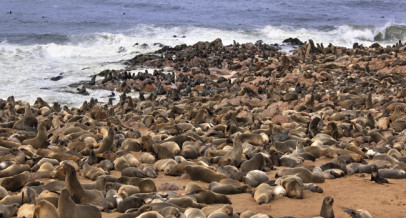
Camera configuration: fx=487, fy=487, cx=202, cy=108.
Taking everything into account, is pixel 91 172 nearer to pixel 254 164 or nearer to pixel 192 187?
pixel 192 187

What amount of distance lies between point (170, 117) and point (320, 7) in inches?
1664

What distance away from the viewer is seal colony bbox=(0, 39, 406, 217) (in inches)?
215

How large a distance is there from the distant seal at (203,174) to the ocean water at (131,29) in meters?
10.5

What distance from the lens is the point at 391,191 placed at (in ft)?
20.6

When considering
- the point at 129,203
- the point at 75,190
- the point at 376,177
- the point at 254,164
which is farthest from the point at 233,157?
the point at 75,190

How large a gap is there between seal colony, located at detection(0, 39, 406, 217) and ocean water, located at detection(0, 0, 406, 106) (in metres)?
5.94

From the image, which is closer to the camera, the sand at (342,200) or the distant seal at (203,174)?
the sand at (342,200)

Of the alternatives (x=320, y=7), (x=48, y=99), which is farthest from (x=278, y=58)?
(x=320, y=7)

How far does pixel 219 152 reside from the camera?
26.5 feet

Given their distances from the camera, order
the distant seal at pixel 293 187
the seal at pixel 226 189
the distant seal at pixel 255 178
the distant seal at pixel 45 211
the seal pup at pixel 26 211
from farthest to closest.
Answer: the distant seal at pixel 255 178
the seal at pixel 226 189
the distant seal at pixel 293 187
the seal pup at pixel 26 211
the distant seal at pixel 45 211

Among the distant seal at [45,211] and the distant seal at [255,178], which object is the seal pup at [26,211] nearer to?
the distant seal at [45,211]

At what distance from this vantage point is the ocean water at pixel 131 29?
2131 centimetres

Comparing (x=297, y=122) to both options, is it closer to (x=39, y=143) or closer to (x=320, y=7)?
(x=39, y=143)

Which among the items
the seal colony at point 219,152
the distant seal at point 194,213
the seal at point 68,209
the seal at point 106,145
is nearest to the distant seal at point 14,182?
the seal colony at point 219,152
